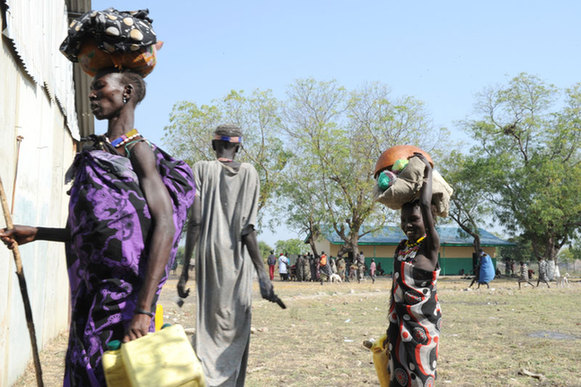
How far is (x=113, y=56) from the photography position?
229cm

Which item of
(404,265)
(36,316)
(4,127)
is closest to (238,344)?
(404,265)

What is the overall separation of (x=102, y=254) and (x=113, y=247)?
1.7 inches

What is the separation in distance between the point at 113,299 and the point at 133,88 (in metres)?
0.82

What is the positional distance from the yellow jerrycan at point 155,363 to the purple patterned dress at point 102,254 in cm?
10

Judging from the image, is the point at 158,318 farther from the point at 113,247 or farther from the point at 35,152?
the point at 35,152

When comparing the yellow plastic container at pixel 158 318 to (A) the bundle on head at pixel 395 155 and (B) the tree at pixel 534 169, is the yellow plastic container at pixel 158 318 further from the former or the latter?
(B) the tree at pixel 534 169

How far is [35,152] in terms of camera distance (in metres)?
5.76

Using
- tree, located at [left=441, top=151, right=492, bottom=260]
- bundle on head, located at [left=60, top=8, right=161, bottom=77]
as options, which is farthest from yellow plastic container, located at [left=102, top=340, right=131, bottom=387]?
tree, located at [left=441, top=151, right=492, bottom=260]

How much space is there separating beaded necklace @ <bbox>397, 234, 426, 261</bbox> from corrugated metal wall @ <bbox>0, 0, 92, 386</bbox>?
8.72 ft

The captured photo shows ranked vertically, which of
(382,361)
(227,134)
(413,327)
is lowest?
(382,361)

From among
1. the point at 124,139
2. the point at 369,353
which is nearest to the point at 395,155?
the point at 124,139

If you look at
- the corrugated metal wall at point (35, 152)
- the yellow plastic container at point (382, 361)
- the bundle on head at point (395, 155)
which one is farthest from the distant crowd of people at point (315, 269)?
the yellow plastic container at point (382, 361)

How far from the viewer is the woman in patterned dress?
12.2 ft

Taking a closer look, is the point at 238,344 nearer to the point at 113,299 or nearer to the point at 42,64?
the point at 113,299
